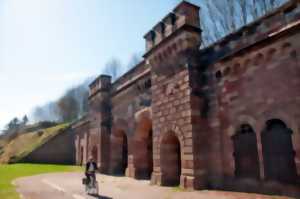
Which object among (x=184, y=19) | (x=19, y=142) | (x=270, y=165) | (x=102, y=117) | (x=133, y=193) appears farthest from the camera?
(x=19, y=142)

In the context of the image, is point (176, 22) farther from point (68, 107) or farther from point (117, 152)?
point (68, 107)

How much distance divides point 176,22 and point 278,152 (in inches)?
243

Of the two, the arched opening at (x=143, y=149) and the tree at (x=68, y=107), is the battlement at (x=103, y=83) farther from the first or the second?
the tree at (x=68, y=107)

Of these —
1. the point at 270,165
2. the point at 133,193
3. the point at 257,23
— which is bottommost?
the point at 133,193

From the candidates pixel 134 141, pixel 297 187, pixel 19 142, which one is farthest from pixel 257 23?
pixel 19 142

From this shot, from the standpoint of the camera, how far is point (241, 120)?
8648mm

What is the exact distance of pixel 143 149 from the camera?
14891 millimetres

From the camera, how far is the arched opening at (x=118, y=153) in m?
17.8

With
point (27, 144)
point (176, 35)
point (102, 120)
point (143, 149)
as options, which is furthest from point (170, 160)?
point (27, 144)

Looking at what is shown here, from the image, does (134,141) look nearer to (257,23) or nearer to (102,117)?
(102,117)

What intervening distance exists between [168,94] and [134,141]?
4.84 meters

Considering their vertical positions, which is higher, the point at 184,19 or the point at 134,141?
the point at 184,19

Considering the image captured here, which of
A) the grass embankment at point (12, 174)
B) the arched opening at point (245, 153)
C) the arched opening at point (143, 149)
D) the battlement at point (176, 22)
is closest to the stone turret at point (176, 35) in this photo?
the battlement at point (176, 22)

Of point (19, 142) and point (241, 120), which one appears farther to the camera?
point (19, 142)
